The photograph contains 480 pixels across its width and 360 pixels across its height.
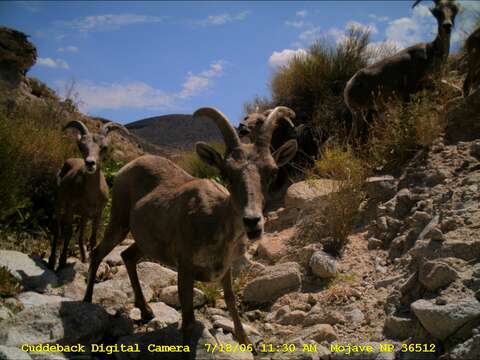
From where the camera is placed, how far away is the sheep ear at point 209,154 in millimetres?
4605

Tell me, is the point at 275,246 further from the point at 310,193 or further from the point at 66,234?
the point at 66,234

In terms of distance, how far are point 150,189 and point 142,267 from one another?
2258 mm

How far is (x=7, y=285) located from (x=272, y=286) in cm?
363

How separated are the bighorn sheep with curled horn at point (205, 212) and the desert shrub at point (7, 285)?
3.40 ft

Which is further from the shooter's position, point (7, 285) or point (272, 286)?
point (272, 286)

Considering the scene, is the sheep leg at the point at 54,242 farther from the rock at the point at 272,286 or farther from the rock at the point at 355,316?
the rock at the point at 355,316

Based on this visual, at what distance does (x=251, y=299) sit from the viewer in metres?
6.80

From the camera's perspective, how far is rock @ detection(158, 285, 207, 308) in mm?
6396

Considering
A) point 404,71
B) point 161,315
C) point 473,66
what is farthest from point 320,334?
point 404,71

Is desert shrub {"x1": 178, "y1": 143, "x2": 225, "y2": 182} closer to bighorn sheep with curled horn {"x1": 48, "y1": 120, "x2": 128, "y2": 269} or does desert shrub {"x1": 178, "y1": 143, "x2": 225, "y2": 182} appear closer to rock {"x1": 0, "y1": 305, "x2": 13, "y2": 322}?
bighorn sheep with curled horn {"x1": 48, "y1": 120, "x2": 128, "y2": 269}

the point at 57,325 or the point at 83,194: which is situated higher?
the point at 83,194

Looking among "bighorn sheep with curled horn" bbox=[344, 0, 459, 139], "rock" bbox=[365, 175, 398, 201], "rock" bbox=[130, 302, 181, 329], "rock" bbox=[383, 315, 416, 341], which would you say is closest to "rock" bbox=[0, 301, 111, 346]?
"rock" bbox=[130, 302, 181, 329]

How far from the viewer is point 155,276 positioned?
736 cm

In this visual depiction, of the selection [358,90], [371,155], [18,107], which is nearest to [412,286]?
[371,155]
